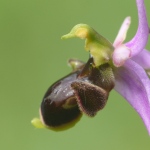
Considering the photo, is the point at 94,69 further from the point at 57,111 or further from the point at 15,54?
the point at 15,54

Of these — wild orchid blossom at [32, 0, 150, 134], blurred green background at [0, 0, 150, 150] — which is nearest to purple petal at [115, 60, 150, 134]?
wild orchid blossom at [32, 0, 150, 134]

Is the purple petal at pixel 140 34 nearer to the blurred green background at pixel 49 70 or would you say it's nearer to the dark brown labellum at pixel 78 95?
the dark brown labellum at pixel 78 95

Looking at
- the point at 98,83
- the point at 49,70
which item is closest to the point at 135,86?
the point at 98,83

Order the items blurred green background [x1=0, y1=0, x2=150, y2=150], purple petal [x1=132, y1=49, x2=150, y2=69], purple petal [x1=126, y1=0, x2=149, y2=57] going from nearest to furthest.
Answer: purple petal [x1=126, y1=0, x2=149, y2=57]
purple petal [x1=132, y1=49, x2=150, y2=69]
blurred green background [x1=0, y1=0, x2=150, y2=150]

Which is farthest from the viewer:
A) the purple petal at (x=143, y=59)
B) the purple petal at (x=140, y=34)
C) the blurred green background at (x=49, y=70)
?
the blurred green background at (x=49, y=70)

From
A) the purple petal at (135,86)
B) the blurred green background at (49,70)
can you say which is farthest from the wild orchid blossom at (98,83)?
the blurred green background at (49,70)

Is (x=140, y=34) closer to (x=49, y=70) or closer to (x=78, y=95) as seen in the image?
(x=78, y=95)

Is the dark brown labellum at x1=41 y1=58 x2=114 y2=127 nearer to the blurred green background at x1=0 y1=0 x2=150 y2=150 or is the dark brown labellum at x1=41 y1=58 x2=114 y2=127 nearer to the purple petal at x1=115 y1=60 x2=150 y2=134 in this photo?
the purple petal at x1=115 y1=60 x2=150 y2=134
